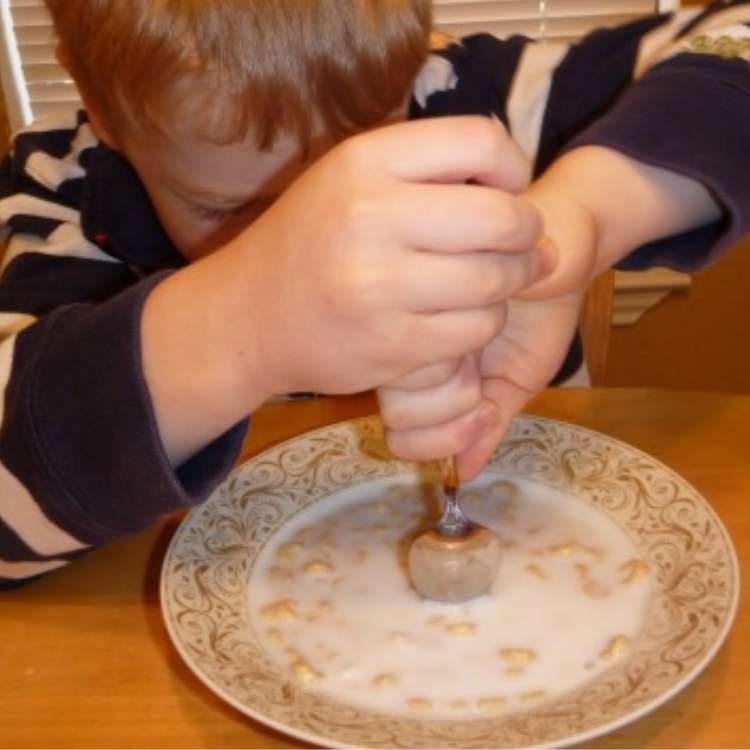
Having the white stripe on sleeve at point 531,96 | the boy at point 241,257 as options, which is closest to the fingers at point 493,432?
the boy at point 241,257

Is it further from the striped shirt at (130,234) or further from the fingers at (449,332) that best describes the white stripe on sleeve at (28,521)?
the fingers at (449,332)

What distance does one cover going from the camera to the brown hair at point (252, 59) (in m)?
0.60

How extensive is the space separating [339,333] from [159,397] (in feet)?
0.35

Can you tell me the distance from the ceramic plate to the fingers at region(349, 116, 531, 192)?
0.20 m

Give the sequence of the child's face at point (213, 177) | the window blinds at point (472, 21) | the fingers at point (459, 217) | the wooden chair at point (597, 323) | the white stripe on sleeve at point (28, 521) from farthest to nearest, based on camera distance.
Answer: the window blinds at point (472, 21)
the wooden chair at point (597, 323)
the child's face at point (213, 177)
the white stripe on sleeve at point (28, 521)
the fingers at point (459, 217)

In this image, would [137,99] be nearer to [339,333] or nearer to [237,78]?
[237,78]

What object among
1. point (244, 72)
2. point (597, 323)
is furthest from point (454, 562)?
point (597, 323)

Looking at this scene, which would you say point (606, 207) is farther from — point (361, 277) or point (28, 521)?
point (28, 521)

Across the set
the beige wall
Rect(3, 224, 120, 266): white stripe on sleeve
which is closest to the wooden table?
Rect(3, 224, 120, 266): white stripe on sleeve

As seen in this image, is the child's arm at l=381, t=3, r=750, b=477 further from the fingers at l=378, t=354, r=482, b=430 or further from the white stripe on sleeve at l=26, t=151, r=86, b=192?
the white stripe on sleeve at l=26, t=151, r=86, b=192

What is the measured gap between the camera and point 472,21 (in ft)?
4.68

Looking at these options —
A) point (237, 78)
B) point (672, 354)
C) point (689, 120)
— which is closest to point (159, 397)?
point (237, 78)

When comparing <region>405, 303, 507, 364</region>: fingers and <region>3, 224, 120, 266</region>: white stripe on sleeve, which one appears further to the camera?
<region>3, 224, 120, 266</region>: white stripe on sleeve

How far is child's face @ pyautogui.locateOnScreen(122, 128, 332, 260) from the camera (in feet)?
2.15
